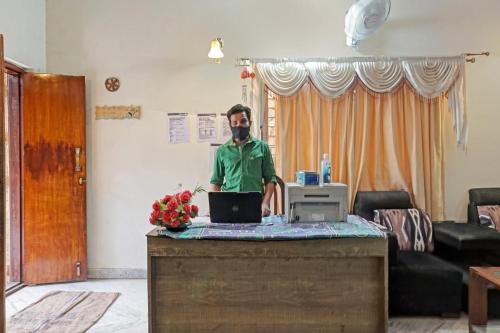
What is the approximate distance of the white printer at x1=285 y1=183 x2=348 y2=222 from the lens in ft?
8.61

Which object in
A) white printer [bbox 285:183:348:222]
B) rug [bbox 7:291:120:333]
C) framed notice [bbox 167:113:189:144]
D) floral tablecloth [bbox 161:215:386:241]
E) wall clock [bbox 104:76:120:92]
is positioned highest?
wall clock [bbox 104:76:120:92]

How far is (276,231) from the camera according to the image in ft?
8.03

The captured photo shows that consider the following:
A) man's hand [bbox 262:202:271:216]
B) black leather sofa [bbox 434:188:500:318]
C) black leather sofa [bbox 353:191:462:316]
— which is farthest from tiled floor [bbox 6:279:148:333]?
black leather sofa [bbox 434:188:500:318]

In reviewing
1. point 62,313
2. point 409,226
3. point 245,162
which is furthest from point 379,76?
point 62,313

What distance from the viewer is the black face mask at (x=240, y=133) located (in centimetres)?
311

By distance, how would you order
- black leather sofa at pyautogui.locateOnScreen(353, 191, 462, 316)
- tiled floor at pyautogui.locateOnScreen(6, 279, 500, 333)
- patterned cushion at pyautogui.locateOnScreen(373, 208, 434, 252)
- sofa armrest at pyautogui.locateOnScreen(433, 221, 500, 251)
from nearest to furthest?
tiled floor at pyautogui.locateOnScreen(6, 279, 500, 333), black leather sofa at pyautogui.locateOnScreen(353, 191, 462, 316), sofa armrest at pyautogui.locateOnScreen(433, 221, 500, 251), patterned cushion at pyautogui.locateOnScreen(373, 208, 434, 252)

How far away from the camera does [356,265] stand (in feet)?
7.79

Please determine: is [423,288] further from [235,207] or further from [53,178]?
[53,178]

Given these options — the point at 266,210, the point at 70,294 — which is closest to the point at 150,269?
the point at 266,210

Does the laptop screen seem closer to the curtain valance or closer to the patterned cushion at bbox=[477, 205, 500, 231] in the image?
the curtain valance

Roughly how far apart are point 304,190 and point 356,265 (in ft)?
1.82

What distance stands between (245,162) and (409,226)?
5.63 ft

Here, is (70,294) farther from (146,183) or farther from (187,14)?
(187,14)

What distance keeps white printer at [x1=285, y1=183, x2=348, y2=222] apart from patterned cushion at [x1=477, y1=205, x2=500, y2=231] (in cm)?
206
